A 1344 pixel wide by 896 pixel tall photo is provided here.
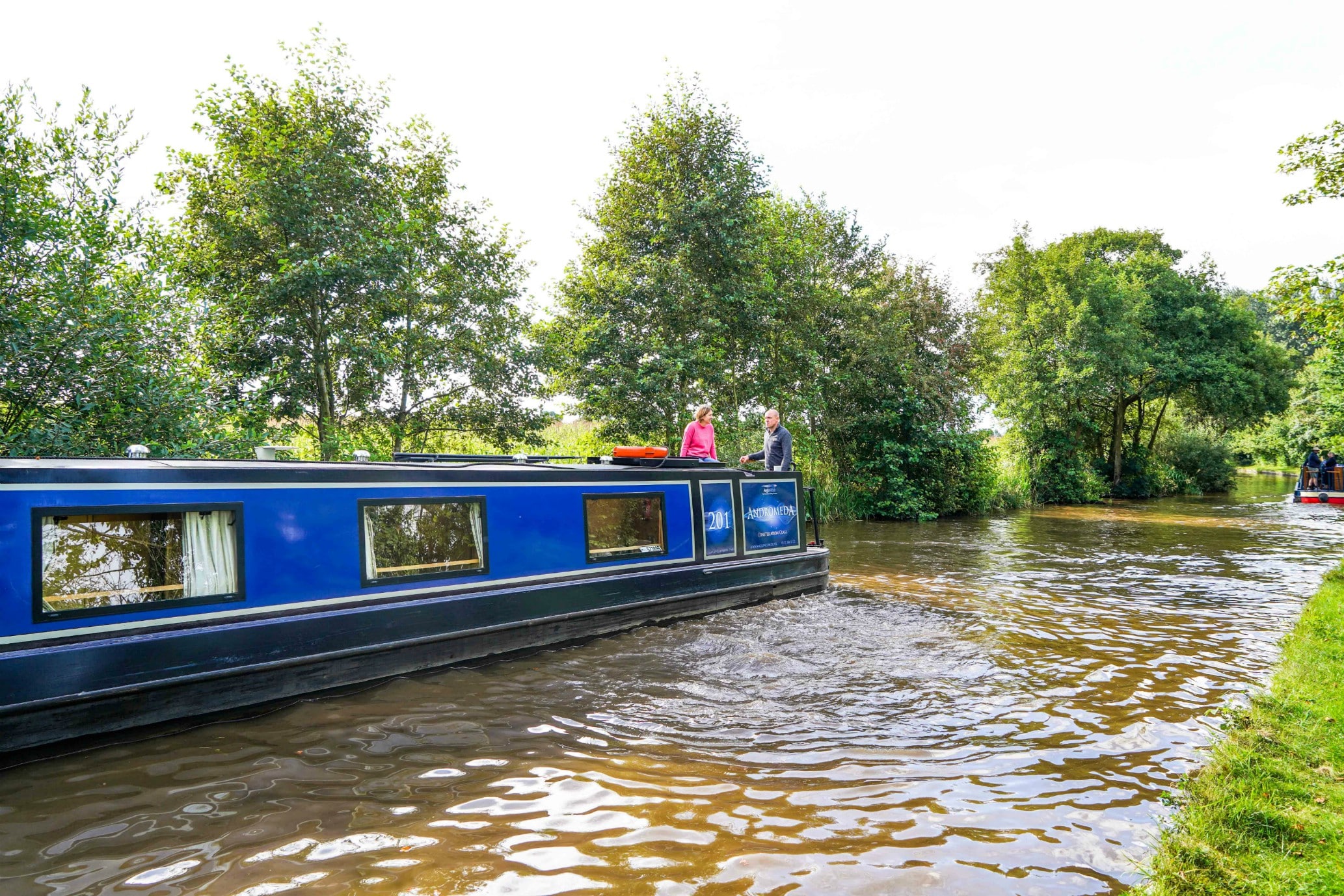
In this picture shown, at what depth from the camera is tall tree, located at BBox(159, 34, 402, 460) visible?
994 cm

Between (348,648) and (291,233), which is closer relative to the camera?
(348,648)

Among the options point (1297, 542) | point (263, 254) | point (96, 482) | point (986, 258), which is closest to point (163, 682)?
point (96, 482)

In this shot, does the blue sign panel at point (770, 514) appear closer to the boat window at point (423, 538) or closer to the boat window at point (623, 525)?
the boat window at point (623, 525)

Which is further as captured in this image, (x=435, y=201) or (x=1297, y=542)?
(x=1297, y=542)

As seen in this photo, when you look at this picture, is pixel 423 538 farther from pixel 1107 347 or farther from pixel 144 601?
pixel 1107 347

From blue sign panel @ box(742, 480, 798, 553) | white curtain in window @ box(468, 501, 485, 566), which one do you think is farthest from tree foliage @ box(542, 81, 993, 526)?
white curtain in window @ box(468, 501, 485, 566)

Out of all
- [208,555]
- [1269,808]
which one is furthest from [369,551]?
[1269,808]

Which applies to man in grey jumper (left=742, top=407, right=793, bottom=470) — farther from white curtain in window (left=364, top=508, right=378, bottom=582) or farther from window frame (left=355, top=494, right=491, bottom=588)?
white curtain in window (left=364, top=508, right=378, bottom=582)

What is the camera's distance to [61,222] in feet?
23.5

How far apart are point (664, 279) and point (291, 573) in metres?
10.2

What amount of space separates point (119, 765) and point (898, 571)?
891 cm

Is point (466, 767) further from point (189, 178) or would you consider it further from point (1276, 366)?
point (1276, 366)

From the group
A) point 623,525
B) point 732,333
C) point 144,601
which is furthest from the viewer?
point 732,333

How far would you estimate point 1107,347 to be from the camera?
23.6m
